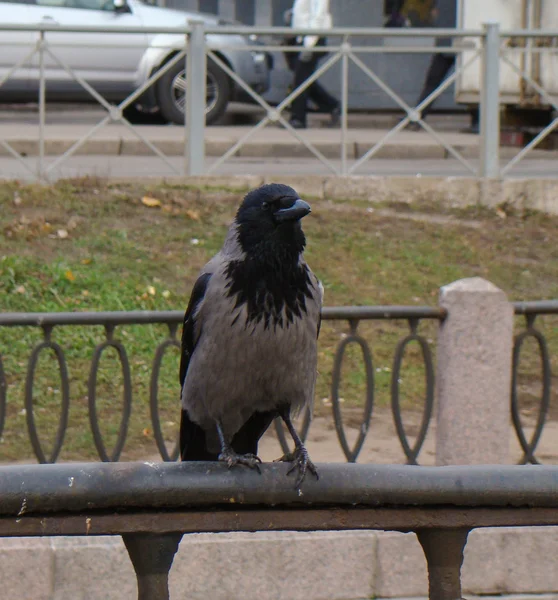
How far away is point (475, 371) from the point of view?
5.32 metres

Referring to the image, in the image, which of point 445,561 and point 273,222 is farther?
point 273,222

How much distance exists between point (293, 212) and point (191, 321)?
62 centimetres

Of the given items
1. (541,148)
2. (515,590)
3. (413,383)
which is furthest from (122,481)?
(541,148)

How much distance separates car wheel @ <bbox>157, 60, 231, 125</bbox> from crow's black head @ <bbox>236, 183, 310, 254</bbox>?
9.72m

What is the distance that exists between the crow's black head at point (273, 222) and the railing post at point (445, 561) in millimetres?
1502

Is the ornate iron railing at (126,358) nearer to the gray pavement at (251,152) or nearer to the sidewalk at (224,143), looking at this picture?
the gray pavement at (251,152)

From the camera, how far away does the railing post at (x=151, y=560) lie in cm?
167

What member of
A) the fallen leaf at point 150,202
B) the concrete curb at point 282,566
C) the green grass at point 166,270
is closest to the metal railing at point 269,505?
the concrete curb at point 282,566

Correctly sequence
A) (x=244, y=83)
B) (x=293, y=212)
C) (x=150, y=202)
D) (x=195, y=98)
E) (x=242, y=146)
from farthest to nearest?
(x=242, y=146) < (x=244, y=83) < (x=195, y=98) < (x=150, y=202) < (x=293, y=212)

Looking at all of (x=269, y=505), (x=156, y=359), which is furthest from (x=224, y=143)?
(x=269, y=505)

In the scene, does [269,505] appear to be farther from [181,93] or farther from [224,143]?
[181,93]

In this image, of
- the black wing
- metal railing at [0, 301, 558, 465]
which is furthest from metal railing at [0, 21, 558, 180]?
the black wing

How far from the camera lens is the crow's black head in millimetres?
3117

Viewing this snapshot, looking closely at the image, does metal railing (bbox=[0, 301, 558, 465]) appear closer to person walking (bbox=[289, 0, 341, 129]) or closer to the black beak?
the black beak
